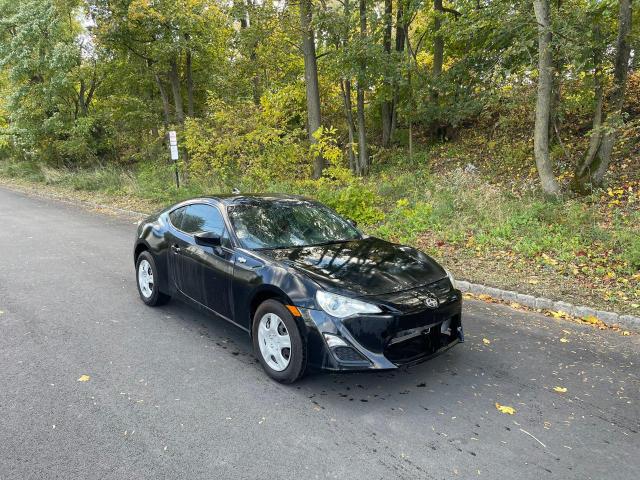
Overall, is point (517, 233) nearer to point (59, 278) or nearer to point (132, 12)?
point (59, 278)

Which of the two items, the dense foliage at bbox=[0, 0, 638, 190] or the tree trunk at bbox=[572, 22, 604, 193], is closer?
the tree trunk at bbox=[572, 22, 604, 193]

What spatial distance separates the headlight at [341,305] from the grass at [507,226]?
378 centimetres

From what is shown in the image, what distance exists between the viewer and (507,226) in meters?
8.25

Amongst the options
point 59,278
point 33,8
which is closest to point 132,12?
point 33,8

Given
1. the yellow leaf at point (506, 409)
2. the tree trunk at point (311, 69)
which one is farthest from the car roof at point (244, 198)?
the tree trunk at point (311, 69)

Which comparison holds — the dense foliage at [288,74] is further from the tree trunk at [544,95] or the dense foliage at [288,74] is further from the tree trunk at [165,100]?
the tree trunk at [165,100]

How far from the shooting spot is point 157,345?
452 centimetres

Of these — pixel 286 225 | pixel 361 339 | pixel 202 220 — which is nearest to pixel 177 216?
pixel 202 220

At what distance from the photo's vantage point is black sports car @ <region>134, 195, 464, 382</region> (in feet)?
11.2

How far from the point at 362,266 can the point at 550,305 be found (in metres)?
3.26

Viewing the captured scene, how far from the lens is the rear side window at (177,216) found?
527 cm

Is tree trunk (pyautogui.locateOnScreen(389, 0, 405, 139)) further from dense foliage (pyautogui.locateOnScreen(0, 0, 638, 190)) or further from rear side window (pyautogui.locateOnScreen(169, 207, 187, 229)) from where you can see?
rear side window (pyautogui.locateOnScreen(169, 207, 187, 229))

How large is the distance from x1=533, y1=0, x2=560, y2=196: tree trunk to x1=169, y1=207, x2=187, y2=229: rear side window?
7601 millimetres

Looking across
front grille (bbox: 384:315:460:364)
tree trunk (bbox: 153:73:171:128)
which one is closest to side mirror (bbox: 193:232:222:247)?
front grille (bbox: 384:315:460:364)
